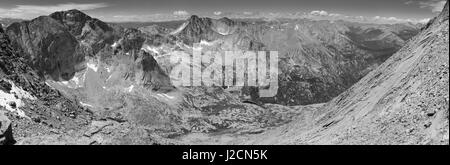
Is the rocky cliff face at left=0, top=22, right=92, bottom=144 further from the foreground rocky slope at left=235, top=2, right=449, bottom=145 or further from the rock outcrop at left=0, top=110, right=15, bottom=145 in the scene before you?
the foreground rocky slope at left=235, top=2, right=449, bottom=145

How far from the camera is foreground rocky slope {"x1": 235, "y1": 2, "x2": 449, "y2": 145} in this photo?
44.2 m

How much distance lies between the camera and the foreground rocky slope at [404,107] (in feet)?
145

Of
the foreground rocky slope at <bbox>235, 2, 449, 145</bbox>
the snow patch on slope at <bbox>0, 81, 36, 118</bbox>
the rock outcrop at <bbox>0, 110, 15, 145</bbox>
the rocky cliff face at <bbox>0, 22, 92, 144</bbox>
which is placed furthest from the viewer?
the snow patch on slope at <bbox>0, 81, 36, 118</bbox>

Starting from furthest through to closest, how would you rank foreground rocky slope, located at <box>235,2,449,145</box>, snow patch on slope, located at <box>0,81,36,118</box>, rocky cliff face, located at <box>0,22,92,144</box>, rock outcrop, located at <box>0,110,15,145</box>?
1. snow patch on slope, located at <box>0,81,36,118</box>
2. rocky cliff face, located at <box>0,22,92,144</box>
3. rock outcrop, located at <box>0,110,15,145</box>
4. foreground rocky slope, located at <box>235,2,449,145</box>

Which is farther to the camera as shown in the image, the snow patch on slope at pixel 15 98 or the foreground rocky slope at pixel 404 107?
the snow patch on slope at pixel 15 98

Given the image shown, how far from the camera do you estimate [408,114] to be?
49844mm

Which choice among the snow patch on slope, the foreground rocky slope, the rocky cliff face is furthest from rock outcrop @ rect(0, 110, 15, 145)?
the foreground rocky slope

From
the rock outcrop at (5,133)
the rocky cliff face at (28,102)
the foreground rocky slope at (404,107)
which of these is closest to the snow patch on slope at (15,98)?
the rocky cliff face at (28,102)

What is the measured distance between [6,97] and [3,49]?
70.1 ft

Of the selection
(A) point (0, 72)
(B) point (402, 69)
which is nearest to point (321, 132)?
(B) point (402, 69)

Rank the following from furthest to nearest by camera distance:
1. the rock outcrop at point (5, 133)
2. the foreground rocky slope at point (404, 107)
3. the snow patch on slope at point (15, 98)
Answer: the snow patch on slope at point (15, 98), the rock outcrop at point (5, 133), the foreground rocky slope at point (404, 107)

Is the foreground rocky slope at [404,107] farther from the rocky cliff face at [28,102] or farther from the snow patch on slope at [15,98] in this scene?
the snow patch on slope at [15,98]
